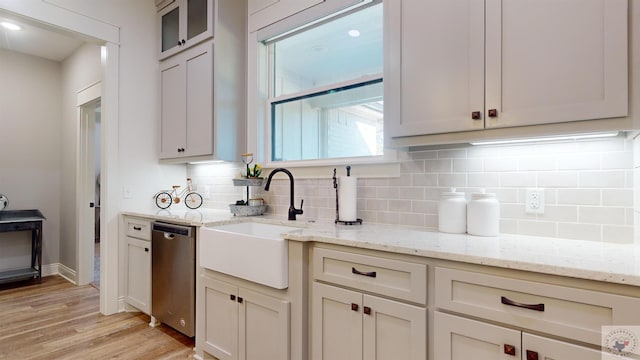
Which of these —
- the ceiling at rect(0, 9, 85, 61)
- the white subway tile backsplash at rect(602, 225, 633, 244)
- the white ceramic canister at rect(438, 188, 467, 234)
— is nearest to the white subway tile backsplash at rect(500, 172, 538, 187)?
the white ceramic canister at rect(438, 188, 467, 234)

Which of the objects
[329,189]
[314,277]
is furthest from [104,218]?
[314,277]

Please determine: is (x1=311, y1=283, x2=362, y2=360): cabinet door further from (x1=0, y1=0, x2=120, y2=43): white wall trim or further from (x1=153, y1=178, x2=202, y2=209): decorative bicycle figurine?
(x1=0, y1=0, x2=120, y2=43): white wall trim

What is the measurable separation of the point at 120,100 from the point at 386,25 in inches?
97.9

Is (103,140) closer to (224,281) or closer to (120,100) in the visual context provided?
(120,100)

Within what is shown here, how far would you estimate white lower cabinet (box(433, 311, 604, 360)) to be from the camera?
3.23 ft

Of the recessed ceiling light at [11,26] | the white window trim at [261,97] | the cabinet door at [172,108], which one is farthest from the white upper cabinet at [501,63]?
the recessed ceiling light at [11,26]

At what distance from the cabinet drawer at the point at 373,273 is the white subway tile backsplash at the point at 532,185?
617 millimetres

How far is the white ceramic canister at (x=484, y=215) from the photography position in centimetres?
156

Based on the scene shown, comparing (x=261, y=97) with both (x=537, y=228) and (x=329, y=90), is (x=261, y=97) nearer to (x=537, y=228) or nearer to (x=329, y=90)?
(x=329, y=90)

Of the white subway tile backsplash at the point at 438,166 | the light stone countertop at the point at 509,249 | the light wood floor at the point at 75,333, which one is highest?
the white subway tile backsplash at the point at 438,166

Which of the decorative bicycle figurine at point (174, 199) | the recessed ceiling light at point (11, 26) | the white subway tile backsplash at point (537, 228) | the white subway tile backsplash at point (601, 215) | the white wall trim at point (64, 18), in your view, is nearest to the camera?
the white subway tile backsplash at point (601, 215)

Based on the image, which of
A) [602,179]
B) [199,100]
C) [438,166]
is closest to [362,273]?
[438,166]

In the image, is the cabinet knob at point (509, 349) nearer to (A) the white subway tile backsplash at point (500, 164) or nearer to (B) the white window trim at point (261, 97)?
(A) the white subway tile backsplash at point (500, 164)

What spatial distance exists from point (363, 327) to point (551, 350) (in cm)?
68
